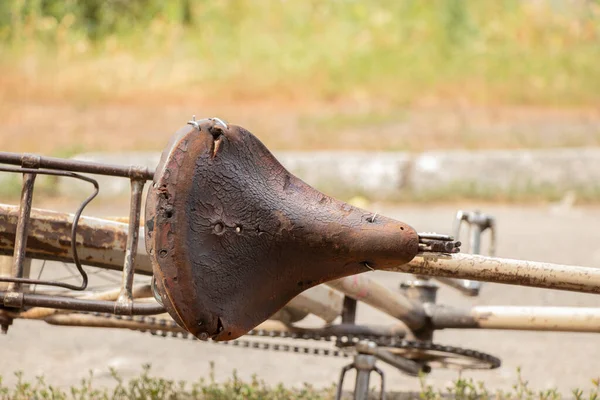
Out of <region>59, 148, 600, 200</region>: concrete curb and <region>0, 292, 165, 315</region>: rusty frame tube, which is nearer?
<region>0, 292, 165, 315</region>: rusty frame tube

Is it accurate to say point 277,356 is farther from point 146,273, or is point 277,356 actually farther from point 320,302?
point 146,273

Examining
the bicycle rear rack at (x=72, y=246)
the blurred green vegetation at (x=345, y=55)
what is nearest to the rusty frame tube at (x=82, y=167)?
the bicycle rear rack at (x=72, y=246)

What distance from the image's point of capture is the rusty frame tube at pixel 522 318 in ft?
10.0

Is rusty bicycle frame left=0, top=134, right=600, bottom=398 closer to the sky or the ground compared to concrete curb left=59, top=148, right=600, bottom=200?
closer to the ground

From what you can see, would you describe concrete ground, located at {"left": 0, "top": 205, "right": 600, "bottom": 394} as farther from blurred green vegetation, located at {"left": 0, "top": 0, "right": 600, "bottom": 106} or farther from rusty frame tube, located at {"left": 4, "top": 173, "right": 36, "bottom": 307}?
blurred green vegetation, located at {"left": 0, "top": 0, "right": 600, "bottom": 106}

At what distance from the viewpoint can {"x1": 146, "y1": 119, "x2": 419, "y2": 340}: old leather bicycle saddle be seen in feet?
6.96

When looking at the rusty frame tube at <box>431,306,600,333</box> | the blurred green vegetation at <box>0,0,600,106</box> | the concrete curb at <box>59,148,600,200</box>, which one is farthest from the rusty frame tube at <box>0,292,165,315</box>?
the blurred green vegetation at <box>0,0,600,106</box>

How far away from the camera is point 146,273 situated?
3.04 meters

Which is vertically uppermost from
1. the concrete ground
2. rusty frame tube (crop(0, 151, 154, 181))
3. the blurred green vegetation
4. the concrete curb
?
the blurred green vegetation

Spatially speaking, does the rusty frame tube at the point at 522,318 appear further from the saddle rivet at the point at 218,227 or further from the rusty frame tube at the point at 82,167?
the saddle rivet at the point at 218,227

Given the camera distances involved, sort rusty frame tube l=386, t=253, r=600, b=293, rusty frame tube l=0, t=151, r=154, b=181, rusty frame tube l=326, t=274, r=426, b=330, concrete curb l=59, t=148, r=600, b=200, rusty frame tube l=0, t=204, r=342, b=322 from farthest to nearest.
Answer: concrete curb l=59, t=148, r=600, b=200, rusty frame tube l=326, t=274, r=426, b=330, rusty frame tube l=0, t=204, r=342, b=322, rusty frame tube l=0, t=151, r=154, b=181, rusty frame tube l=386, t=253, r=600, b=293

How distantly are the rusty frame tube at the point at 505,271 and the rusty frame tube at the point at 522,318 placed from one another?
526 millimetres

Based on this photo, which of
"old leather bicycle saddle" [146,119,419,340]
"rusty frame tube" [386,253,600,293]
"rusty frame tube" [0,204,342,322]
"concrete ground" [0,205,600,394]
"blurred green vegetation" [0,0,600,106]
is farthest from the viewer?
"blurred green vegetation" [0,0,600,106]

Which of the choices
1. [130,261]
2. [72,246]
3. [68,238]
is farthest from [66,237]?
[130,261]
